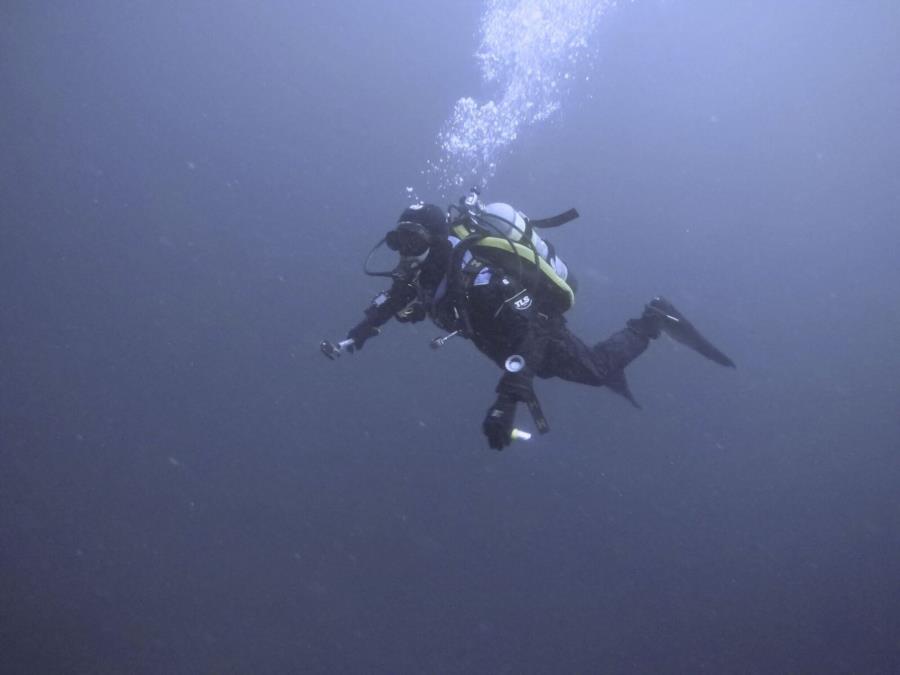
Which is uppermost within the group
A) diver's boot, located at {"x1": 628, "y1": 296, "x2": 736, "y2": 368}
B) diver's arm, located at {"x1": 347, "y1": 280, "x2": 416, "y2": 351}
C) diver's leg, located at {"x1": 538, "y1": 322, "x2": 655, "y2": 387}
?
diver's boot, located at {"x1": 628, "y1": 296, "x2": 736, "y2": 368}

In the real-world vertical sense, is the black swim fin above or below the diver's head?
above

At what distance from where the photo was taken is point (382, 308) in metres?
4.41

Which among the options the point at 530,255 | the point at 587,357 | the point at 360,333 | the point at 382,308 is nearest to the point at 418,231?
the point at 530,255

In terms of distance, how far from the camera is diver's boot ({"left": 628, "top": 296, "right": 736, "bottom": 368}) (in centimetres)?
534

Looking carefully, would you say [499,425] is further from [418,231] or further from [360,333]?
[360,333]

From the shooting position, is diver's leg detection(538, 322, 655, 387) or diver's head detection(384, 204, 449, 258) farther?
diver's leg detection(538, 322, 655, 387)

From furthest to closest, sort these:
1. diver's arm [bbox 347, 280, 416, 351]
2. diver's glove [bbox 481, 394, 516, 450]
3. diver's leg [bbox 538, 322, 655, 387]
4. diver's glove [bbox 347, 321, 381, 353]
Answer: diver's leg [bbox 538, 322, 655, 387] < diver's glove [bbox 347, 321, 381, 353] < diver's arm [bbox 347, 280, 416, 351] < diver's glove [bbox 481, 394, 516, 450]

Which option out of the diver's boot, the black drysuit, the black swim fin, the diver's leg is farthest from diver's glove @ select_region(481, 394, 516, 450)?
the black swim fin

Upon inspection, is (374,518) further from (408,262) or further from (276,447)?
(408,262)

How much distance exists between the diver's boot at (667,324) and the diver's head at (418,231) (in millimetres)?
2336

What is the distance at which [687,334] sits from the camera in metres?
5.45

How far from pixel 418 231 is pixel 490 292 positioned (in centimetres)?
59

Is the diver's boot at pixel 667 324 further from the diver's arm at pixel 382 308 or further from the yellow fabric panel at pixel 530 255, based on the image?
the diver's arm at pixel 382 308

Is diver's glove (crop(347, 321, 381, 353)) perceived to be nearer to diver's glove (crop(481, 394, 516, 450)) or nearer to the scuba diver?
the scuba diver
